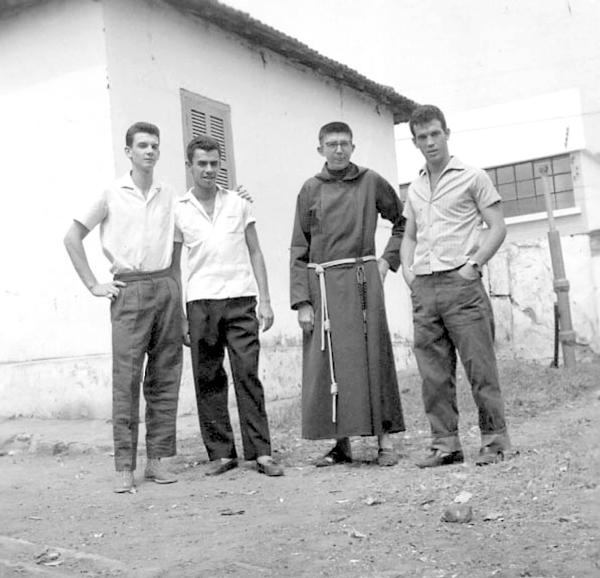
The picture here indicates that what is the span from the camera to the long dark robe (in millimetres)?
4926

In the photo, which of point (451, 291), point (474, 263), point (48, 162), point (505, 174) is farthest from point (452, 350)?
point (505, 174)

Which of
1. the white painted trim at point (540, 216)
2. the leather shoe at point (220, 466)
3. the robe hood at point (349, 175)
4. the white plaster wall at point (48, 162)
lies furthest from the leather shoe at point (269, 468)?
the white painted trim at point (540, 216)

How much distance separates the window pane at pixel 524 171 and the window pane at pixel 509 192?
8.2 inches

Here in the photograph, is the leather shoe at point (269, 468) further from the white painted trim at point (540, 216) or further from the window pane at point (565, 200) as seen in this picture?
the window pane at point (565, 200)

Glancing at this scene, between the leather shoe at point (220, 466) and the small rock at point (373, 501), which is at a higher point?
the leather shoe at point (220, 466)

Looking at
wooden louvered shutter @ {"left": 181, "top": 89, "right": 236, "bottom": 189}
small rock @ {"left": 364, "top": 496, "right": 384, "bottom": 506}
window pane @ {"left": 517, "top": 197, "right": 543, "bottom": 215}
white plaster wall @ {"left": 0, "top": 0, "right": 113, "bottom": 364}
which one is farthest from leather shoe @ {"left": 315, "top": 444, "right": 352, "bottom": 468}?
window pane @ {"left": 517, "top": 197, "right": 543, "bottom": 215}

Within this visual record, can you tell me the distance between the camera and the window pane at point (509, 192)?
1773 cm

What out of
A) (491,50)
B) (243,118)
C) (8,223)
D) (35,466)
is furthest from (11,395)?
(491,50)

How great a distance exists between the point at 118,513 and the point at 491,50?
16461 mm

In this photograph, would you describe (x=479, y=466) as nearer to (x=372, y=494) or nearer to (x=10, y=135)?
(x=372, y=494)

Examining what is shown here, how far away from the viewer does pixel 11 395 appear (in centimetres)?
771

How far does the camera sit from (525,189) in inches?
693

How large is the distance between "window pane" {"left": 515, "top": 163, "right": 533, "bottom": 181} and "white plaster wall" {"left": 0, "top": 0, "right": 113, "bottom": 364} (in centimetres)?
1184

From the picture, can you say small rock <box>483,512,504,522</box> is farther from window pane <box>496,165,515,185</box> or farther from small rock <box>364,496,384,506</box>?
window pane <box>496,165,515,185</box>
